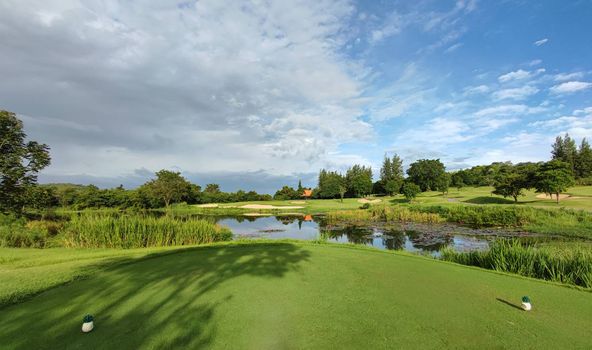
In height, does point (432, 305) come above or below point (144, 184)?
below

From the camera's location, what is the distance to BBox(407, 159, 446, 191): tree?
67588 millimetres

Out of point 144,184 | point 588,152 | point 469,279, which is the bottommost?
point 469,279

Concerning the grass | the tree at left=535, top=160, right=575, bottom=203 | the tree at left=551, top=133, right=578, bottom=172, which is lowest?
the grass

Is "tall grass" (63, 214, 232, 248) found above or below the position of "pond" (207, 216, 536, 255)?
above

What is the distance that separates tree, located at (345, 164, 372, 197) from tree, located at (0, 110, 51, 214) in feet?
211

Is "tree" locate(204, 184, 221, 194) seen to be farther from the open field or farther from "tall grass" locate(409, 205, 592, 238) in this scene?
"tall grass" locate(409, 205, 592, 238)

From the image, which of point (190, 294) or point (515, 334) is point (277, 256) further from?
point (515, 334)

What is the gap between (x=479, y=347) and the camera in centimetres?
317

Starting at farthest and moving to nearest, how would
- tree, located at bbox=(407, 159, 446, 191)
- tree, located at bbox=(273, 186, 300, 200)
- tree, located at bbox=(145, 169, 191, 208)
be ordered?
tree, located at bbox=(273, 186, 300, 200)
tree, located at bbox=(407, 159, 446, 191)
tree, located at bbox=(145, 169, 191, 208)

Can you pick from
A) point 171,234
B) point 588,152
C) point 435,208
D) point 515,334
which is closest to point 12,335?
point 515,334

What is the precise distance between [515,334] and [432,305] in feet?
3.44

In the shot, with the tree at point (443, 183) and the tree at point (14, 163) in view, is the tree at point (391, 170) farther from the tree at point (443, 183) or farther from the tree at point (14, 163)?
the tree at point (14, 163)

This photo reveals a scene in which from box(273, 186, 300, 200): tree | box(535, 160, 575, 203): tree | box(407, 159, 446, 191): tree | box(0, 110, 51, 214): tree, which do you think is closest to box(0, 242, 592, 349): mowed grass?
box(0, 110, 51, 214): tree

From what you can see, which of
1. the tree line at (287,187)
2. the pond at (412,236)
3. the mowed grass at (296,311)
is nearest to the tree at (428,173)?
the tree line at (287,187)
